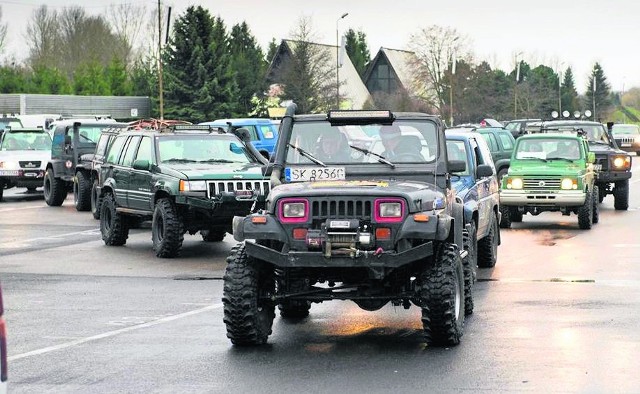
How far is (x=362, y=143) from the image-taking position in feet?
39.9

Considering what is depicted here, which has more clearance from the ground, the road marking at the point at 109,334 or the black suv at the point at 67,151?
the black suv at the point at 67,151

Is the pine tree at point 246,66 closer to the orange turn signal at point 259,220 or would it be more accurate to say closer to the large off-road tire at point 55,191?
the large off-road tire at point 55,191

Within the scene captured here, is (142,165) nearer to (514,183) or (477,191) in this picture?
(477,191)

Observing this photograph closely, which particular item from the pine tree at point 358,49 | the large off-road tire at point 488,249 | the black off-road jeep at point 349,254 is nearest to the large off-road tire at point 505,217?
the large off-road tire at point 488,249

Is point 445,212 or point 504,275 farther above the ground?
point 445,212

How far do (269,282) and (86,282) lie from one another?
5.81 metres

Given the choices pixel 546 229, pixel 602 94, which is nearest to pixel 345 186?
pixel 546 229

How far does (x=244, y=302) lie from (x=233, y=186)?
884 centimetres

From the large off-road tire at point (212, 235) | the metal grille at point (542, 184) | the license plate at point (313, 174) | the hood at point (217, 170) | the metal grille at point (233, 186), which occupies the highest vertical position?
the license plate at point (313, 174)

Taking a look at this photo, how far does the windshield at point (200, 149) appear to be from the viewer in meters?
20.6

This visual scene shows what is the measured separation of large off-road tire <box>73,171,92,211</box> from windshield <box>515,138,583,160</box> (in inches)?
385

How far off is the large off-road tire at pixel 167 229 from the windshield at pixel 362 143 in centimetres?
721

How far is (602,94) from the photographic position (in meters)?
165

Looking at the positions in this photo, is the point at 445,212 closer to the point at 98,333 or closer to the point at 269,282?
the point at 269,282
